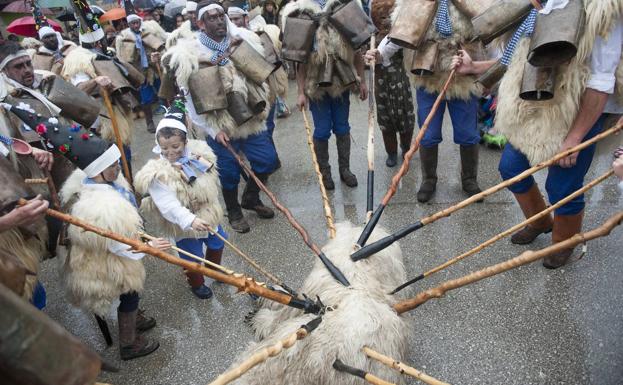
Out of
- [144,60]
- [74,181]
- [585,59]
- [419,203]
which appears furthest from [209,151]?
[144,60]

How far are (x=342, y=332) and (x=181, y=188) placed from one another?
1.90 m

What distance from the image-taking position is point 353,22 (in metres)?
4.01

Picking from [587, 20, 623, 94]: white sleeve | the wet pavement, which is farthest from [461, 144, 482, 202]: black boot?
[587, 20, 623, 94]: white sleeve

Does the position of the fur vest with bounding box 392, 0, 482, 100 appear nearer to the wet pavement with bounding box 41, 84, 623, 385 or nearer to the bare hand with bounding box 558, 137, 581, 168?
the wet pavement with bounding box 41, 84, 623, 385

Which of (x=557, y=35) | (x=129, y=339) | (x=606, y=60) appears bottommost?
(x=129, y=339)

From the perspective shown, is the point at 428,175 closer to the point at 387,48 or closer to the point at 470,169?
the point at 470,169

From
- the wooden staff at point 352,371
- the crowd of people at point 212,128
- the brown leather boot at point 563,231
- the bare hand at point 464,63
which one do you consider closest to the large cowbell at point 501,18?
the crowd of people at point 212,128

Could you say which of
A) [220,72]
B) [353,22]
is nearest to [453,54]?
[353,22]

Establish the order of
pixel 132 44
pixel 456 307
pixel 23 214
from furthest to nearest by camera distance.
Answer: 1. pixel 132 44
2. pixel 456 307
3. pixel 23 214

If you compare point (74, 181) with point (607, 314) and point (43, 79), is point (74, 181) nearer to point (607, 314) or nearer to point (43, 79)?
point (43, 79)

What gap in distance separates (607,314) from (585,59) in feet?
5.09

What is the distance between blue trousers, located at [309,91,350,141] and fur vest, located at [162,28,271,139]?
2.40 feet

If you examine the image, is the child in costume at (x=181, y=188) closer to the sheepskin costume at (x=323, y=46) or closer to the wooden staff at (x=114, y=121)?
the wooden staff at (x=114, y=121)

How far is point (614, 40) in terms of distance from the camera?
2.30m
